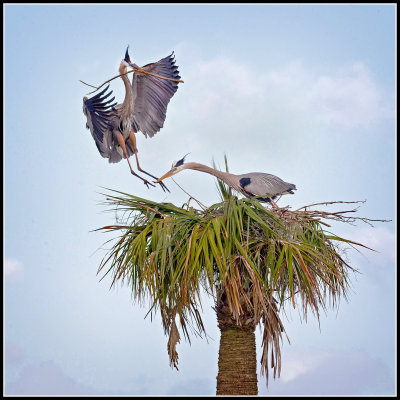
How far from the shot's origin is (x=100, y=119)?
411 inches

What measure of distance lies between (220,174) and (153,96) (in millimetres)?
1709

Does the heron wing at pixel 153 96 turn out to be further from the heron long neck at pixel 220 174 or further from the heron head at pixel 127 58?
the heron long neck at pixel 220 174

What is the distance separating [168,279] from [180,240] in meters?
0.57

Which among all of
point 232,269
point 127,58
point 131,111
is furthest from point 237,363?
point 127,58

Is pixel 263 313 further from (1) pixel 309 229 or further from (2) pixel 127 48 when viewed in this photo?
(2) pixel 127 48

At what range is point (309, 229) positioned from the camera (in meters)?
8.95

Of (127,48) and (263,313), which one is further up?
(127,48)

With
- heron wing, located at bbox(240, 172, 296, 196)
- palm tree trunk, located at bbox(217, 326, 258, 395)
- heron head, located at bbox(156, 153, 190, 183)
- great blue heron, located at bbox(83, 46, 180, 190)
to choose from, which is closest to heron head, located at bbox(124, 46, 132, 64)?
great blue heron, located at bbox(83, 46, 180, 190)

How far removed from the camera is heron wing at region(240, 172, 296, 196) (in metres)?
10.2

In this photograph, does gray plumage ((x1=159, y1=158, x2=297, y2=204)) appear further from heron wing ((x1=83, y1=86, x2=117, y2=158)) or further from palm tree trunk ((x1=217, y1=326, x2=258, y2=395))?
palm tree trunk ((x1=217, y1=326, x2=258, y2=395))

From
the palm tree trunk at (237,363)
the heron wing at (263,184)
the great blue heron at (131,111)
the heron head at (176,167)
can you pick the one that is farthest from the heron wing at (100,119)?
the palm tree trunk at (237,363)

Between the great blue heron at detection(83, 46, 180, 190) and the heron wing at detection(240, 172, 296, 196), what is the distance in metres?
1.71

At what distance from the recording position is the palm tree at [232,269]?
8227 millimetres

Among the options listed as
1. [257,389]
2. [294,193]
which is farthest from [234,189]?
[257,389]
